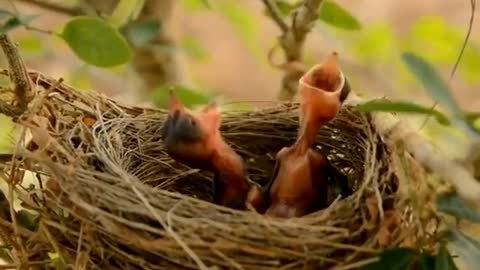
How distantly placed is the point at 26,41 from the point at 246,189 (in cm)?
55

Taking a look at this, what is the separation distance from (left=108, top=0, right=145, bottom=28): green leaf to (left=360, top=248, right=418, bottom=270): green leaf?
441mm

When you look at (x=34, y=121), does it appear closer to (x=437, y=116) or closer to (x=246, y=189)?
(x=246, y=189)

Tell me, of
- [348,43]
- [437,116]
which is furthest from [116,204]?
[348,43]

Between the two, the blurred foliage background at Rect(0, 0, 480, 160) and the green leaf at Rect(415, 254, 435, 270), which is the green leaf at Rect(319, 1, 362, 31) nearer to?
the blurred foliage background at Rect(0, 0, 480, 160)

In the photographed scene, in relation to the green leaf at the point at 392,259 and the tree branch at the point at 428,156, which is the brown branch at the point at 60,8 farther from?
the green leaf at the point at 392,259

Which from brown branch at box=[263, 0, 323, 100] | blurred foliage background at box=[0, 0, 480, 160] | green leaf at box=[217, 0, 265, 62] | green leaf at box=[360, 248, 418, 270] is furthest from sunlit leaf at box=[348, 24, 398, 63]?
green leaf at box=[360, 248, 418, 270]

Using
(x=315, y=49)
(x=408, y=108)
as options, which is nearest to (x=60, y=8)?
(x=408, y=108)

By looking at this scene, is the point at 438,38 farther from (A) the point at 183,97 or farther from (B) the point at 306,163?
(B) the point at 306,163

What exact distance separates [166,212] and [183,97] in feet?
1.12

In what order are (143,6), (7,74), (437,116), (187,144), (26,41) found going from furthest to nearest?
1. (26,41)
2. (143,6)
3. (7,74)
4. (187,144)
5. (437,116)

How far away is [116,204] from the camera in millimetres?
610

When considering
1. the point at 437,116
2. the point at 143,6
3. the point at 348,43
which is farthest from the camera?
the point at 348,43

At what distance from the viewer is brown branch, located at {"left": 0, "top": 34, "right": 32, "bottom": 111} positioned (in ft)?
2.34

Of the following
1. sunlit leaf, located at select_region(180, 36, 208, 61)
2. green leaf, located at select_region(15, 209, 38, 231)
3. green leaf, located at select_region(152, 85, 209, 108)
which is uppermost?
green leaf, located at select_region(15, 209, 38, 231)
